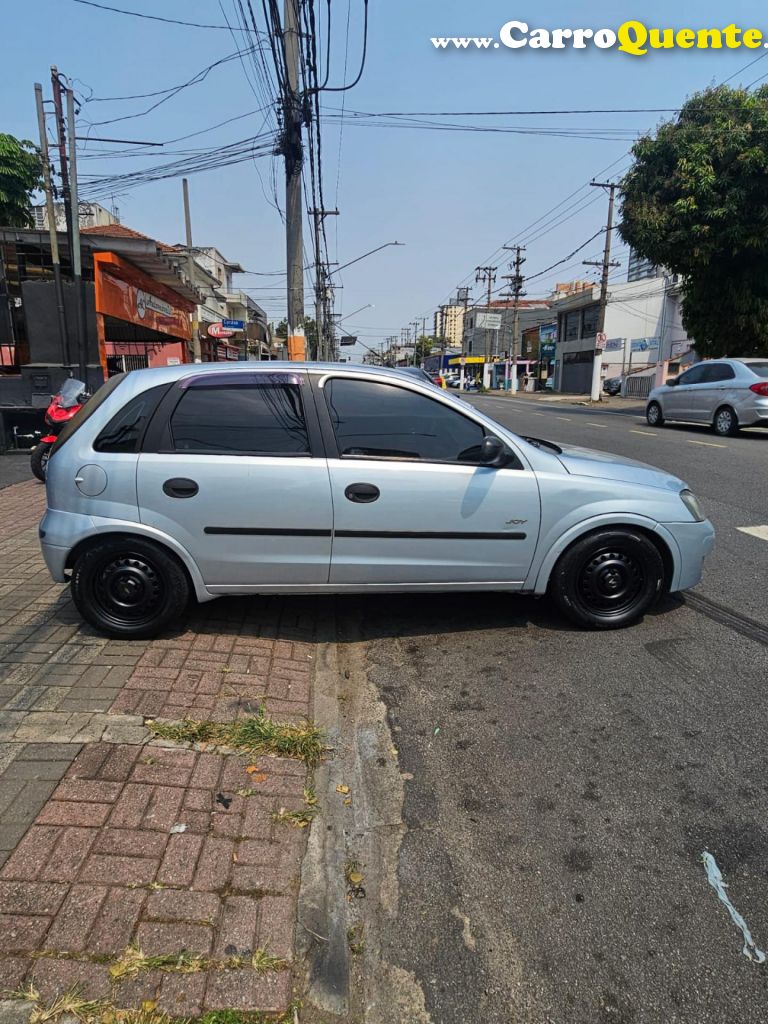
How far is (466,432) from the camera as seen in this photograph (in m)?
3.83

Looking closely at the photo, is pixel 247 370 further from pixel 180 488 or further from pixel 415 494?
pixel 415 494

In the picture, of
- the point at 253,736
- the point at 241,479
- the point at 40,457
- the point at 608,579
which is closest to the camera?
the point at 253,736

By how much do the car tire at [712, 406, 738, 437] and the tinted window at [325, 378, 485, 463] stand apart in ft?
39.4

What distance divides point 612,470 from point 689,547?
2.26 feet

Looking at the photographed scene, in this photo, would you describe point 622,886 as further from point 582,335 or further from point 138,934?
point 582,335

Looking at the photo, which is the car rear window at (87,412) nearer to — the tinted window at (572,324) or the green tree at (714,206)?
the green tree at (714,206)

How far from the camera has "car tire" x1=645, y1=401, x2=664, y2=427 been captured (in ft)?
53.5

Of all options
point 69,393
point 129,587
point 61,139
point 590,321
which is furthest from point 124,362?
point 590,321

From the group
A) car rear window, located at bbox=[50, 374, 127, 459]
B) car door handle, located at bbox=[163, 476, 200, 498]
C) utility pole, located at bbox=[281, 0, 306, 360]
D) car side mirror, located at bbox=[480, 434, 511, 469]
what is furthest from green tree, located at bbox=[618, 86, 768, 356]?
car door handle, located at bbox=[163, 476, 200, 498]

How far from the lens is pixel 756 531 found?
6.23 meters

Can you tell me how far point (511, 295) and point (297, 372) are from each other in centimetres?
5664

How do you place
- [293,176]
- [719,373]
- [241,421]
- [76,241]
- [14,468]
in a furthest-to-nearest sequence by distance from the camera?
[719,373] < [293,176] < [76,241] < [14,468] < [241,421]

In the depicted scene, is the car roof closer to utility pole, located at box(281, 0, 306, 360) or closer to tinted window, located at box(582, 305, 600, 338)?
utility pole, located at box(281, 0, 306, 360)

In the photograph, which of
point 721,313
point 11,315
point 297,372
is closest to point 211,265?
point 11,315
